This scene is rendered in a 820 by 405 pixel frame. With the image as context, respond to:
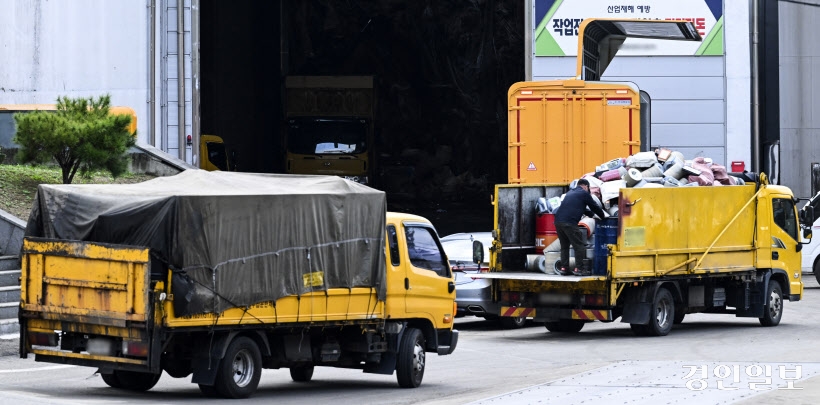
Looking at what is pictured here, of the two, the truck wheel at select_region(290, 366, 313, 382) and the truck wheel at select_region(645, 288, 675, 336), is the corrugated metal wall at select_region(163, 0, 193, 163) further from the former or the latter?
the truck wheel at select_region(290, 366, 313, 382)

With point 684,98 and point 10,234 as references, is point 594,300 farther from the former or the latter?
point 684,98

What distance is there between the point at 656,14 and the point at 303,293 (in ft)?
62.7

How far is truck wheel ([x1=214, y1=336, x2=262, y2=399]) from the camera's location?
11945 millimetres

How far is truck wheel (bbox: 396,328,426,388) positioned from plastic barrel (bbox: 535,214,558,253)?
5.44 metres

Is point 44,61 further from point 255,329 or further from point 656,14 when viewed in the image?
point 255,329

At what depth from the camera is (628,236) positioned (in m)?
17.6

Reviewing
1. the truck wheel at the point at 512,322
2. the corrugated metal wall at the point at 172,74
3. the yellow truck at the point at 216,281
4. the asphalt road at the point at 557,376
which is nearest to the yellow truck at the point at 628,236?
the asphalt road at the point at 557,376

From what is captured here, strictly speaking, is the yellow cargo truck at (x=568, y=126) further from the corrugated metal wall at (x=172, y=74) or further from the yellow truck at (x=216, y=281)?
the corrugated metal wall at (x=172, y=74)

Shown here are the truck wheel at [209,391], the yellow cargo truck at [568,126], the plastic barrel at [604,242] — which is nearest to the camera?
the truck wheel at [209,391]

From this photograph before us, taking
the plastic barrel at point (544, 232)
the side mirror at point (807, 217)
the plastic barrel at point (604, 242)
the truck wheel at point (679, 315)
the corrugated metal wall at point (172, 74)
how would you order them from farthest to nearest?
the corrugated metal wall at point (172, 74), the side mirror at point (807, 217), the truck wheel at point (679, 315), the plastic barrel at point (544, 232), the plastic barrel at point (604, 242)

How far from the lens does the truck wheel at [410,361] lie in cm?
1369

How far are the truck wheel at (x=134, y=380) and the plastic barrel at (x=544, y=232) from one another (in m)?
7.76

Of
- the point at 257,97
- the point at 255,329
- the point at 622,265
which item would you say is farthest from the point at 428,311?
the point at 257,97

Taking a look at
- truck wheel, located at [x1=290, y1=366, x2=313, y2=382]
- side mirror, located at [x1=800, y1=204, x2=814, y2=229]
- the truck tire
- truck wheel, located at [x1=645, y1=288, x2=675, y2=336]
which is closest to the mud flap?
truck wheel, located at [x1=645, y1=288, x2=675, y2=336]
